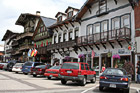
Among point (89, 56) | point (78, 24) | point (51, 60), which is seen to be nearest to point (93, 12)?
point (78, 24)

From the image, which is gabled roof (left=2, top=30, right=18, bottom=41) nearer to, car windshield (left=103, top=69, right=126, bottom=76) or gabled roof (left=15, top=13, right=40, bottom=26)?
gabled roof (left=15, top=13, right=40, bottom=26)

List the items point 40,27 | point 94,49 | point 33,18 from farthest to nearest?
point 33,18
point 40,27
point 94,49

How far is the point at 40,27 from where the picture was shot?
39.2 metres

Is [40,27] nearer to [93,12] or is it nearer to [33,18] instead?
[33,18]

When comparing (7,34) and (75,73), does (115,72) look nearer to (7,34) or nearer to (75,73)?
(75,73)

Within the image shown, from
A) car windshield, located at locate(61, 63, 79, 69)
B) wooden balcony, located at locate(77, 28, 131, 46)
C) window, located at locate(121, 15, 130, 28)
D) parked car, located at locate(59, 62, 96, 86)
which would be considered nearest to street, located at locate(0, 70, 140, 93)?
parked car, located at locate(59, 62, 96, 86)

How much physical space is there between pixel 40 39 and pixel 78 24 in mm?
13769

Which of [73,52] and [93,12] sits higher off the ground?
[93,12]

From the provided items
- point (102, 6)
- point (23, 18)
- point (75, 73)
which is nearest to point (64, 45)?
point (102, 6)

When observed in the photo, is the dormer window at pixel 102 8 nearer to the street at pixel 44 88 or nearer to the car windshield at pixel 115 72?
the street at pixel 44 88

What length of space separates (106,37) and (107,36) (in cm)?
28

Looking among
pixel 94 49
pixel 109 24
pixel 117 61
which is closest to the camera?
pixel 117 61

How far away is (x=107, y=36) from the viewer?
2080cm

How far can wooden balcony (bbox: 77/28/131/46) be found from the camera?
1892cm
